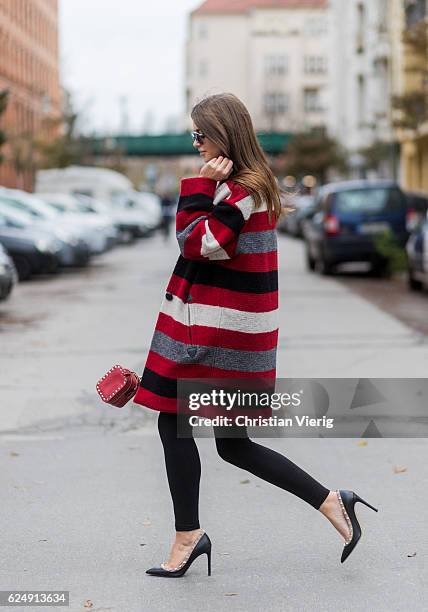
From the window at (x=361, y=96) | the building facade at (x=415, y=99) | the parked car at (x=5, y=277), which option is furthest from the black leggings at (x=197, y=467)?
the window at (x=361, y=96)

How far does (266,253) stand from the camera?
435 centimetres

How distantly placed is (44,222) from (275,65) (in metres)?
98.6

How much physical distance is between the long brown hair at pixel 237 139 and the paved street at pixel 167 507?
133 cm

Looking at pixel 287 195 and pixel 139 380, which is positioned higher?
pixel 287 195

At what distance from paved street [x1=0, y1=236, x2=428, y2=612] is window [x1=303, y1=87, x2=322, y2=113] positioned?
365 ft

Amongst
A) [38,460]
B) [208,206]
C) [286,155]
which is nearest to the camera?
[208,206]

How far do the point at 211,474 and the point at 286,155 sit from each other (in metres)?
68.8

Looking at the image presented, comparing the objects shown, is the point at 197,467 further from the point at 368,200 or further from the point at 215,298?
the point at 368,200

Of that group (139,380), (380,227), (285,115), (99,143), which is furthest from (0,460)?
(285,115)

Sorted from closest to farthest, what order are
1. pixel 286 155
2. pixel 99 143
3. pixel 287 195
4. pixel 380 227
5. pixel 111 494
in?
pixel 287 195
pixel 111 494
pixel 380 227
pixel 286 155
pixel 99 143

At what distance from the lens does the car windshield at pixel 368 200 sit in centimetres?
2239

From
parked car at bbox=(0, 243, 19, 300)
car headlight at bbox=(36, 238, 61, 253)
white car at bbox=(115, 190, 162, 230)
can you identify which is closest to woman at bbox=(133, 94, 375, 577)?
parked car at bbox=(0, 243, 19, 300)

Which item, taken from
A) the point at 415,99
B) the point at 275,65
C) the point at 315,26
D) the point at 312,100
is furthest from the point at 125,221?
the point at 315,26

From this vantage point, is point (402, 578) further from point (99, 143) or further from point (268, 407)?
point (99, 143)
